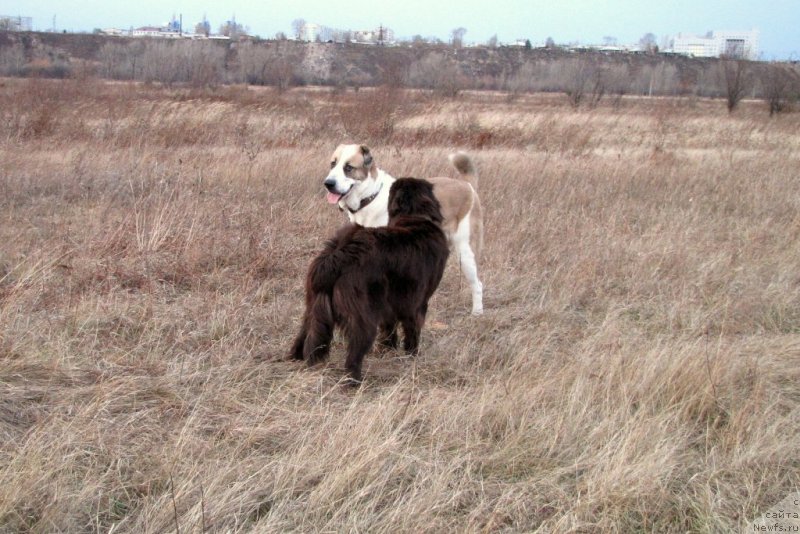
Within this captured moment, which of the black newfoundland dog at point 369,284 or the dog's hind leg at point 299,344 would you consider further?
the dog's hind leg at point 299,344

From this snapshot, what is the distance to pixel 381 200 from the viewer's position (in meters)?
5.51

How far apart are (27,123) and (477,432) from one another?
10.8m

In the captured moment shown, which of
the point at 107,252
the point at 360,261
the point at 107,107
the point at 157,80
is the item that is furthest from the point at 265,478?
the point at 157,80

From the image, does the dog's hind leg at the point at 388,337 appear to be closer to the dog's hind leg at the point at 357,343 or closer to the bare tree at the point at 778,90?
the dog's hind leg at the point at 357,343

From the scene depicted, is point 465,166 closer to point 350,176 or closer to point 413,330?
point 350,176

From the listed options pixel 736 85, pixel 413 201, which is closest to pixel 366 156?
pixel 413 201

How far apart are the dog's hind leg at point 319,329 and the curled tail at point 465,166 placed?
104 inches

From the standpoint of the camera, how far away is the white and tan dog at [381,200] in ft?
17.6

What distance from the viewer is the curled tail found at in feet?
19.4

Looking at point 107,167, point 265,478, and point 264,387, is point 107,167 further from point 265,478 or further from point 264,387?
point 265,478

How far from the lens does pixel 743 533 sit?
261 centimetres

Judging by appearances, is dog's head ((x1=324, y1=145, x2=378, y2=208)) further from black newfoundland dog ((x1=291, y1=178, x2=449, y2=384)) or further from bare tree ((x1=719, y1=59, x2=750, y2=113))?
bare tree ((x1=719, y1=59, x2=750, y2=113))

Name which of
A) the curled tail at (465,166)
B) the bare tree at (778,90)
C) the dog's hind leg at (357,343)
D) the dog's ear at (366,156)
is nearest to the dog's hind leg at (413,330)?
the dog's hind leg at (357,343)

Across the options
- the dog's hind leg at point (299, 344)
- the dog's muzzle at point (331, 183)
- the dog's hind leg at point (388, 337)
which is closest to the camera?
the dog's hind leg at point (299, 344)
